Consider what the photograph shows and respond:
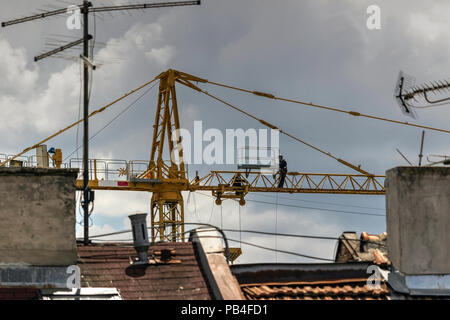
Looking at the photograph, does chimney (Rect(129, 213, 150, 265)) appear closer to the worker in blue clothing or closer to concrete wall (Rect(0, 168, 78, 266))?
concrete wall (Rect(0, 168, 78, 266))

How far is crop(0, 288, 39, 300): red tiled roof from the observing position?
18.1 m

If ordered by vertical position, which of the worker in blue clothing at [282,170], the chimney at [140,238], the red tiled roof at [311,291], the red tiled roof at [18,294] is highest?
the worker in blue clothing at [282,170]

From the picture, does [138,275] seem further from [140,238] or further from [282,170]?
[282,170]

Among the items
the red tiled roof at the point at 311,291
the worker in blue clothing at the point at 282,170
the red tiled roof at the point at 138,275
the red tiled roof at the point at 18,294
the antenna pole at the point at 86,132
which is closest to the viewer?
the red tiled roof at the point at 18,294

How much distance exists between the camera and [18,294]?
1817 centimetres

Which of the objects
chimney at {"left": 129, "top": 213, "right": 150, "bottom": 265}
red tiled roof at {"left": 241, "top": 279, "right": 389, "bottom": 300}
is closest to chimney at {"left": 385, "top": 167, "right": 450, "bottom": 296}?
red tiled roof at {"left": 241, "top": 279, "right": 389, "bottom": 300}

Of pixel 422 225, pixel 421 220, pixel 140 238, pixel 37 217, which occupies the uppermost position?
pixel 37 217

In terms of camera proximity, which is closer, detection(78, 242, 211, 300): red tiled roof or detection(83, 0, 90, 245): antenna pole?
detection(78, 242, 211, 300): red tiled roof

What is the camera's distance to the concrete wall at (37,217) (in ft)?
60.1

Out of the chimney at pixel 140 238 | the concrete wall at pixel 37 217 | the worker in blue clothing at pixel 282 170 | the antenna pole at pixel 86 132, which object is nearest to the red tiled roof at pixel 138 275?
the chimney at pixel 140 238

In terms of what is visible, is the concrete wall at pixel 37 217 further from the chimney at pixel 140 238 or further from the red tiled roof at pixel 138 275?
the chimney at pixel 140 238

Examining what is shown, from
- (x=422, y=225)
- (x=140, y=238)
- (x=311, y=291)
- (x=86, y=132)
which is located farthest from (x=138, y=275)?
(x=422, y=225)

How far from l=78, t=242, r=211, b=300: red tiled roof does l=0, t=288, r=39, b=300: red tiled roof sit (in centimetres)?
123

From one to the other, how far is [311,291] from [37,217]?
6.87m
